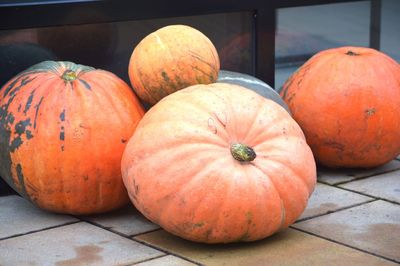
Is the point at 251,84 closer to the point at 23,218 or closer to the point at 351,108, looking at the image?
the point at 351,108

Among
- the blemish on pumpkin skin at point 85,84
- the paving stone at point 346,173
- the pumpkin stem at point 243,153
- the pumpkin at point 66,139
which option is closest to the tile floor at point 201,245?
the pumpkin at point 66,139

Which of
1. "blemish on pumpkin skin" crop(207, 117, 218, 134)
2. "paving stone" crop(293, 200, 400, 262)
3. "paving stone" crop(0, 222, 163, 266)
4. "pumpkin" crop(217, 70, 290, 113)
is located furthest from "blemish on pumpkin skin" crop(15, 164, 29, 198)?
"paving stone" crop(293, 200, 400, 262)

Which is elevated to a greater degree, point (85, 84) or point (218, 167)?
point (85, 84)

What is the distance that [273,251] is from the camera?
375 cm

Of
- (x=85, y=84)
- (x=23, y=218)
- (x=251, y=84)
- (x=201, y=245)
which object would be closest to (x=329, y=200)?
(x=251, y=84)

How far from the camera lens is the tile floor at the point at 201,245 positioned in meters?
3.66

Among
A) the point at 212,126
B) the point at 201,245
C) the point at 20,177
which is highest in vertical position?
the point at 212,126

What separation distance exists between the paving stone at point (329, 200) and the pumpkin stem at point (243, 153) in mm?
596

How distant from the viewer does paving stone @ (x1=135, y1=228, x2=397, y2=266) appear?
362 cm

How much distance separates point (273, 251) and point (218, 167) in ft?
1.42

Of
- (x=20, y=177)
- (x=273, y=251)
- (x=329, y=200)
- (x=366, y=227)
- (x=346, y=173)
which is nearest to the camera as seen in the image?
(x=273, y=251)

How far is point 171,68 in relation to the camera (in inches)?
161

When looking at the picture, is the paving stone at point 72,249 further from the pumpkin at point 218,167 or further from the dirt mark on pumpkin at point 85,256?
the pumpkin at point 218,167

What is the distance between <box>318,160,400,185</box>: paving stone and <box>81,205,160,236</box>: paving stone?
3.60 feet
